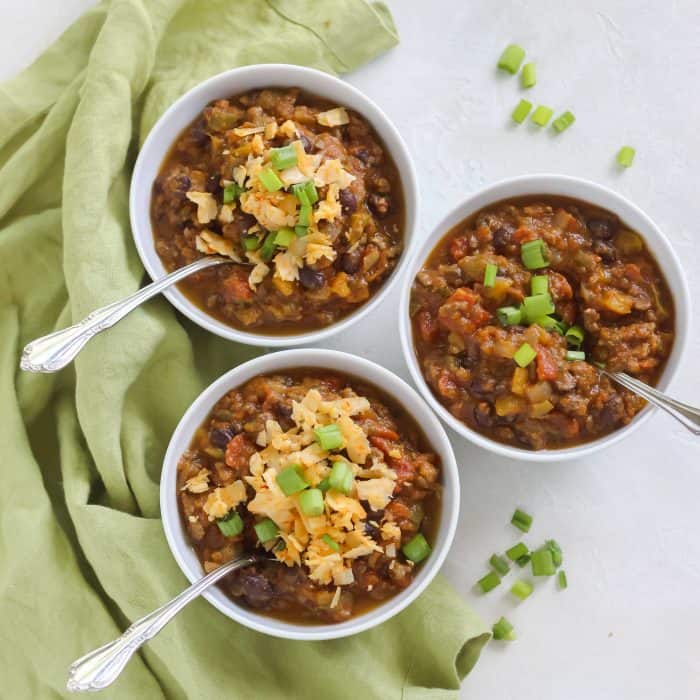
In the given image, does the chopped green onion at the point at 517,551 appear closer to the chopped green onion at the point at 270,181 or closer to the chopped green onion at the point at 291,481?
the chopped green onion at the point at 291,481

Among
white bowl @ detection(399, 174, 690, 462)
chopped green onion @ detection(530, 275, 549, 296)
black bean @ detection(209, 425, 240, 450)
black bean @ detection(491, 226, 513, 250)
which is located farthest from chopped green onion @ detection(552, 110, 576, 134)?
black bean @ detection(209, 425, 240, 450)

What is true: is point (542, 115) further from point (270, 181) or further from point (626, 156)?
point (270, 181)

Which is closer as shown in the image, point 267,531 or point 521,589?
point 267,531

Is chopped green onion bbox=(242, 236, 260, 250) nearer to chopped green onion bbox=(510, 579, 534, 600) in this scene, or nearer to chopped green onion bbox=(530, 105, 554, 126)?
chopped green onion bbox=(530, 105, 554, 126)

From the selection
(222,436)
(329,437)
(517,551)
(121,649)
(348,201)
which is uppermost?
(348,201)

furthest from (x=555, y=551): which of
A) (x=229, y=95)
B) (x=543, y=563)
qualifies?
(x=229, y=95)

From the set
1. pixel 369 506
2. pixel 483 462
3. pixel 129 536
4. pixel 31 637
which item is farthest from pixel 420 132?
pixel 31 637

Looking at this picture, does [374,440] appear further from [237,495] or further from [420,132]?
[420,132]

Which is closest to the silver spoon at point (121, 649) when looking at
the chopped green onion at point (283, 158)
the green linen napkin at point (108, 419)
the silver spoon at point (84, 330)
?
the green linen napkin at point (108, 419)

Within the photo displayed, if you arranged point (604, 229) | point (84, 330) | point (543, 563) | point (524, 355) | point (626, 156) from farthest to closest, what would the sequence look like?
point (626, 156), point (543, 563), point (604, 229), point (84, 330), point (524, 355)
